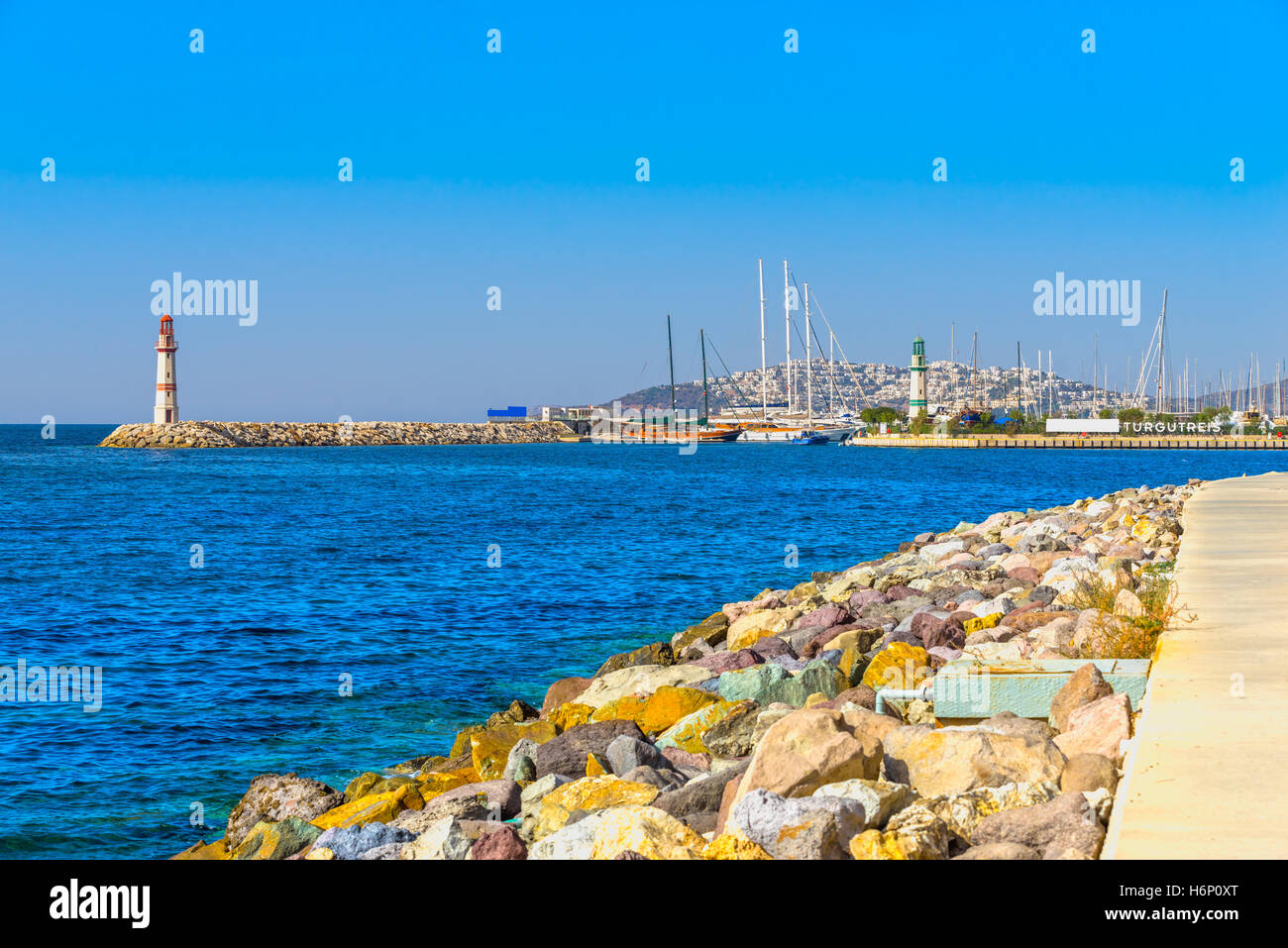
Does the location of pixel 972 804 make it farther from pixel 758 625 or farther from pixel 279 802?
pixel 758 625

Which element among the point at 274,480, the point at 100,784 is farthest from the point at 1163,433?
the point at 100,784

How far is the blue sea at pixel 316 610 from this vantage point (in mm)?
11445

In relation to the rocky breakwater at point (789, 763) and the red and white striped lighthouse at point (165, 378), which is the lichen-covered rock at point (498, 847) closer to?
the rocky breakwater at point (789, 763)

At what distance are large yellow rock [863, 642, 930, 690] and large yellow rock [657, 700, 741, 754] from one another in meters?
1.28

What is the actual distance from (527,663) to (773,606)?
4.02 m

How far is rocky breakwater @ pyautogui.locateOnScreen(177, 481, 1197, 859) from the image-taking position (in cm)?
561

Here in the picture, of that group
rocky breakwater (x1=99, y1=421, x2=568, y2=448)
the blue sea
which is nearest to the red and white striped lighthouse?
rocky breakwater (x1=99, y1=421, x2=568, y2=448)

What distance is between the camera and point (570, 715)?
1145 centimetres

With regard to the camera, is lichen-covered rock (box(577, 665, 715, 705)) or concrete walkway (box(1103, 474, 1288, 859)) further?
lichen-covered rock (box(577, 665, 715, 705))

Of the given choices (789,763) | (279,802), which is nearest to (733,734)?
(789,763)

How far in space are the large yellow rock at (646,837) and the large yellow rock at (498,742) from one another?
3768mm

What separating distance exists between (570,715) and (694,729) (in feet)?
8.19

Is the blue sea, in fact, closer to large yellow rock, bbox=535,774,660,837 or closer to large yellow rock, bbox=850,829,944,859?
large yellow rock, bbox=535,774,660,837
